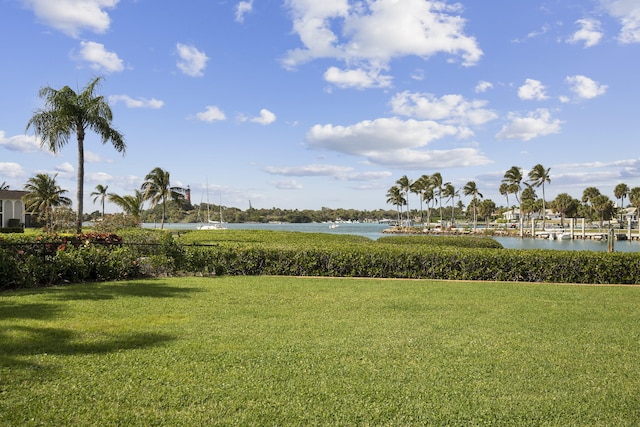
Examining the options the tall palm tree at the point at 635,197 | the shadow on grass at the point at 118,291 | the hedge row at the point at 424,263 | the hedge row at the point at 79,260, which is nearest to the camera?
the shadow on grass at the point at 118,291

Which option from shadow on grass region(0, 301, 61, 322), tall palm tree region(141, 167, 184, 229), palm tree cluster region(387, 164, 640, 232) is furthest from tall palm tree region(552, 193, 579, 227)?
shadow on grass region(0, 301, 61, 322)

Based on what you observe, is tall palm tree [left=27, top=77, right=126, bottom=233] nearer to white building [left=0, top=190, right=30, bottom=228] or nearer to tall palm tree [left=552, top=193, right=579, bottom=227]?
white building [left=0, top=190, right=30, bottom=228]

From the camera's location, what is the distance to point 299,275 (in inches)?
535

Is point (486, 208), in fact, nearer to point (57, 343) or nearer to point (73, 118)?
point (73, 118)

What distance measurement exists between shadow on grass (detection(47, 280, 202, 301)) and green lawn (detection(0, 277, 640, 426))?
152mm

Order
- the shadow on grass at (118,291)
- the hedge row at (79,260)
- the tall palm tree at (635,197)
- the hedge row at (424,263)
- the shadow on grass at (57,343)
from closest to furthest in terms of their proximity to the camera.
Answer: the shadow on grass at (57,343) → the shadow on grass at (118,291) → the hedge row at (79,260) → the hedge row at (424,263) → the tall palm tree at (635,197)

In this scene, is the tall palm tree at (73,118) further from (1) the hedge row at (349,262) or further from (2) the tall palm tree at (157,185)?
(2) the tall palm tree at (157,185)

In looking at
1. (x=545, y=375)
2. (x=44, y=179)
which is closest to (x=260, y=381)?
(x=545, y=375)

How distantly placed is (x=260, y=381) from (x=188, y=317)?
3.16 meters

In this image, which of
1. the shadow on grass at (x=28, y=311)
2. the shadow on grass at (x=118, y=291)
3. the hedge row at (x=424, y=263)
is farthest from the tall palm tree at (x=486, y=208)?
the shadow on grass at (x=28, y=311)

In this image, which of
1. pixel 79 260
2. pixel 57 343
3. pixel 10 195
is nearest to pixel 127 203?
pixel 10 195

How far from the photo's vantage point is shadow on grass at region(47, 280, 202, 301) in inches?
356

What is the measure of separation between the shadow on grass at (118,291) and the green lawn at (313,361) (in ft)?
0.50

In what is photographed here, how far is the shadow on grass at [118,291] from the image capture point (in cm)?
903
